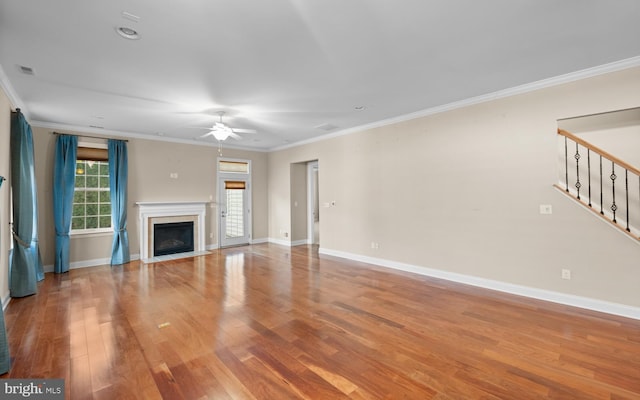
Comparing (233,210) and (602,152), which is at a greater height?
(602,152)

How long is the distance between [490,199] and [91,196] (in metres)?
7.52

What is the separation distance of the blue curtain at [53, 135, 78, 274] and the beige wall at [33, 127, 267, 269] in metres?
0.24

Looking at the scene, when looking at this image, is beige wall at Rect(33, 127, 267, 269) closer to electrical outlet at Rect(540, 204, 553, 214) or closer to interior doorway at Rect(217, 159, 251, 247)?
interior doorway at Rect(217, 159, 251, 247)

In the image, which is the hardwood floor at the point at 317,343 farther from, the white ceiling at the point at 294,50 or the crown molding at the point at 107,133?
the crown molding at the point at 107,133

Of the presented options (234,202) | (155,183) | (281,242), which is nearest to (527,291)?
(281,242)

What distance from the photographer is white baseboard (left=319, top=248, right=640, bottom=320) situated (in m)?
3.22

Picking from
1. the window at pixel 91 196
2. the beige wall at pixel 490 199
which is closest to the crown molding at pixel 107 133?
the window at pixel 91 196

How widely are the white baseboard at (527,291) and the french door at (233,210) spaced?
4268 millimetres

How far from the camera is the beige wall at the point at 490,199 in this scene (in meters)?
3.35

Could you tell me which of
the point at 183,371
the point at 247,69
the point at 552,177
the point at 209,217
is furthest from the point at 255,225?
the point at 552,177

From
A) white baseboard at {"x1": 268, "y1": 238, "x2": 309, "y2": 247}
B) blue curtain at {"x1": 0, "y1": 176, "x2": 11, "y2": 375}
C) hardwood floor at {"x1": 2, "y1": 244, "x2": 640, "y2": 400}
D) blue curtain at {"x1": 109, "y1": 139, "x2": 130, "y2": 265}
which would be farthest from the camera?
white baseboard at {"x1": 268, "y1": 238, "x2": 309, "y2": 247}

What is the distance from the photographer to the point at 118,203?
236 inches

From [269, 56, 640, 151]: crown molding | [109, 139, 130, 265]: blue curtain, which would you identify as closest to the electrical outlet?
[269, 56, 640, 151]: crown molding

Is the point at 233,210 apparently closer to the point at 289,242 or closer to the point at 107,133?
the point at 289,242
